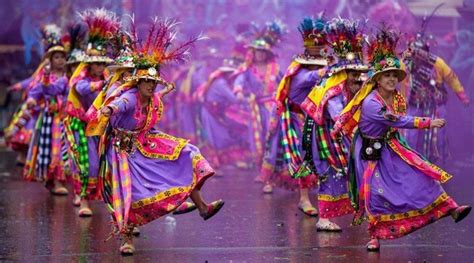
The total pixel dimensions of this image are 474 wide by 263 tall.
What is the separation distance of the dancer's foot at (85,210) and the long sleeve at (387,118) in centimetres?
358

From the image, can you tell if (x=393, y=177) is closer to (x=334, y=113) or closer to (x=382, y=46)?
(x=382, y=46)

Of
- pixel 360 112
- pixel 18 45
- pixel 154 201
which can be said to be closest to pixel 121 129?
pixel 154 201

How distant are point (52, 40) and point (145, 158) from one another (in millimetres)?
4905

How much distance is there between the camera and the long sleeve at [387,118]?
10938 mm

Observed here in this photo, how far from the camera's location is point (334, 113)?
487 inches

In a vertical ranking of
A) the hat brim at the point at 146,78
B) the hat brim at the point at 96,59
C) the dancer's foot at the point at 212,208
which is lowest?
the dancer's foot at the point at 212,208

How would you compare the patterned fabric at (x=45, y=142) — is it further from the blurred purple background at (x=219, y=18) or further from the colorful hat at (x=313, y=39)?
the blurred purple background at (x=219, y=18)

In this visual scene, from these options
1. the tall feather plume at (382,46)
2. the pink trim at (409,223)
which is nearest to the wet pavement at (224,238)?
the pink trim at (409,223)

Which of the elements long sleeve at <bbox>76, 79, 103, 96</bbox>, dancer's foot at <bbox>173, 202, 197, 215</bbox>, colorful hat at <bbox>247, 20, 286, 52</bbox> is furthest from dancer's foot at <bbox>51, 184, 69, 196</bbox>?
dancer's foot at <bbox>173, 202, 197, 215</bbox>

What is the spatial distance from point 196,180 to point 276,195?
4759 mm

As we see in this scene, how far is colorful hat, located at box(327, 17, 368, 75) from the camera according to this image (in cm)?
1229

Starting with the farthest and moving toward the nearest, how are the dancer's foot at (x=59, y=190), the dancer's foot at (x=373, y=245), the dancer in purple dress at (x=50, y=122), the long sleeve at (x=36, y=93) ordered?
the long sleeve at (x=36, y=93) → the dancer's foot at (x=59, y=190) → the dancer in purple dress at (x=50, y=122) → the dancer's foot at (x=373, y=245)

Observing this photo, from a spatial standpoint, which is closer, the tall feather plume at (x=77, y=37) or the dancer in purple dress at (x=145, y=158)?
the dancer in purple dress at (x=145, y=158)

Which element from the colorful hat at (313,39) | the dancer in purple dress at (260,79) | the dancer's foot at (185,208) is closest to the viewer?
the dancer's foot at (185,208)
